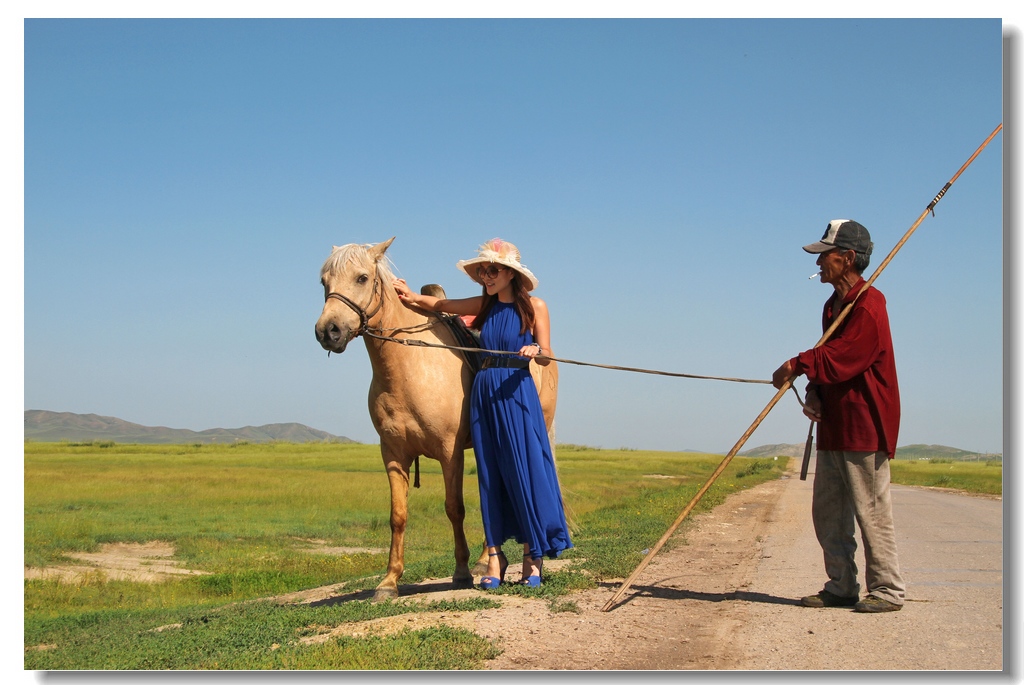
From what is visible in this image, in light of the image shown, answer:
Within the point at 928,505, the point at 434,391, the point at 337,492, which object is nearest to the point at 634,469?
the point at 337,492

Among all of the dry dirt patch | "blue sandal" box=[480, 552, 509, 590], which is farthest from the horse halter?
the dry dirt patch

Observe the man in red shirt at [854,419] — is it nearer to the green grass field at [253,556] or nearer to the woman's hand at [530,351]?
the woman's hand at [530,351]

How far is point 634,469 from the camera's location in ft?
146

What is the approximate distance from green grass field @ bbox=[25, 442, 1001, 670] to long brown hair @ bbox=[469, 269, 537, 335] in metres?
2.02

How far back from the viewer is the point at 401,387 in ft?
24.4

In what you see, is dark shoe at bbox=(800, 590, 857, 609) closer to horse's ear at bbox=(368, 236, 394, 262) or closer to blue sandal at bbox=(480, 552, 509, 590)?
blue sandal at bbox=(480, 552, 509, 590)

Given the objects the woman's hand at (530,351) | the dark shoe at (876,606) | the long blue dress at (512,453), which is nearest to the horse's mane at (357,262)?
the long blue dress at (512,453)

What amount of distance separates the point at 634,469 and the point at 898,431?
127 ft

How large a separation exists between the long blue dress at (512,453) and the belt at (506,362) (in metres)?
0.03

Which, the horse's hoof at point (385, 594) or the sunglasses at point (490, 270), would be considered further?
the sunglasses at point (490, 270)

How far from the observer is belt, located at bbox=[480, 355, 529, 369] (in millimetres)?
7410

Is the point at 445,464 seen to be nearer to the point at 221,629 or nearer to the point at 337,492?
the point at 221,629

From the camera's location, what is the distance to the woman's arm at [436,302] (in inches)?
306

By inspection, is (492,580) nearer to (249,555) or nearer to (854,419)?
(854,419)
